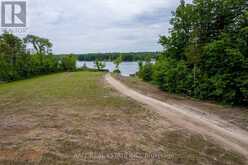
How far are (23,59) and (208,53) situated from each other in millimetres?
30324

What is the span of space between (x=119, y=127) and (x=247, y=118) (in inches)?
201

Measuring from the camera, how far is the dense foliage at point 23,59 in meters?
32.6

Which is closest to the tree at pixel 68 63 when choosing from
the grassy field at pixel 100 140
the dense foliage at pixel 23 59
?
the dense foliage at pixel 23 59

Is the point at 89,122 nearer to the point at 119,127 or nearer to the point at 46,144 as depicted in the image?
the point at 119,127

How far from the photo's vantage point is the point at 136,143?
6.26 metres

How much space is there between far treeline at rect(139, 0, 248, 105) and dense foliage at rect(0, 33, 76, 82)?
23542 millimetres

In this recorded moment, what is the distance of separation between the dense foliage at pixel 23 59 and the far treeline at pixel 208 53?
23542mm

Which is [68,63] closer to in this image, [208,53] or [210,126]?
[208,53]

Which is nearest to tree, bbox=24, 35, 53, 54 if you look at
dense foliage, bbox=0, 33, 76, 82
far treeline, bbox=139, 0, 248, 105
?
dense foliage, bbox=0, 33, 76, 82

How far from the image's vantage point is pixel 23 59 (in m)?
36.3

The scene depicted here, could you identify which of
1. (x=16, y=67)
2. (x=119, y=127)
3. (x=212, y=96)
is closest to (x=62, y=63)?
(x=16, y=67)

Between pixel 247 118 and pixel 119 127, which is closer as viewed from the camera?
pixel 119 127

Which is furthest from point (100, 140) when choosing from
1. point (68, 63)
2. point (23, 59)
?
point (68, 63)

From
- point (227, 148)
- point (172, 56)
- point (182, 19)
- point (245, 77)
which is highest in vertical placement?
point (182, 19)
